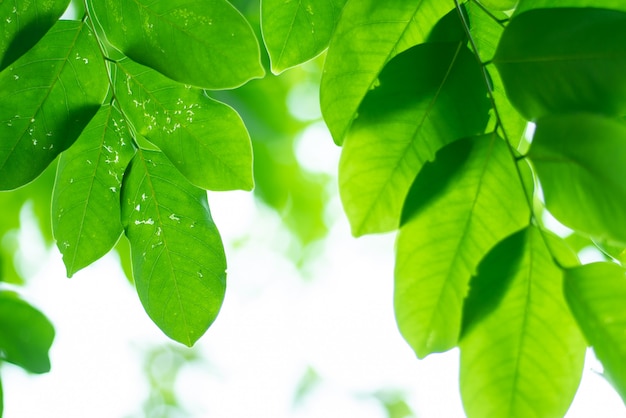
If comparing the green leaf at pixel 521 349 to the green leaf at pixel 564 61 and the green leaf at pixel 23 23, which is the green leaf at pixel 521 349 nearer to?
the green leaf at pixel 564 61

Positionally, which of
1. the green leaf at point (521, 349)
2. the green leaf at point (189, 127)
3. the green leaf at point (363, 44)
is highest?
the green leaf at point (363, 44)

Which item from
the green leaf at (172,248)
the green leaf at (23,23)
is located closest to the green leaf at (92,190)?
the green leaf at (172,248)

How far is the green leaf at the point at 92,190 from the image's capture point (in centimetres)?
93

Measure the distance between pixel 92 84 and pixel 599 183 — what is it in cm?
62

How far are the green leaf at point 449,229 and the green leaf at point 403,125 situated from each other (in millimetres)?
44

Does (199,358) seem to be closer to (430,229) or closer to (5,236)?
(5,236)

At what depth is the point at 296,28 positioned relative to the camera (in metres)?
0.91

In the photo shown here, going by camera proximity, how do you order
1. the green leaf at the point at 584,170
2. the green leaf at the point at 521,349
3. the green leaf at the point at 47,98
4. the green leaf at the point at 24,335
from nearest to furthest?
the green leaf at the point at 584,170, the green leaf at the point at 521,349, the green leaf at the point at 47,98, the green leaf at the point at 24,335

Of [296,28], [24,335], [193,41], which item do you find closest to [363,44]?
[296,28]

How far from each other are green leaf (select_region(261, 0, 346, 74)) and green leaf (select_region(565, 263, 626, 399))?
43cm

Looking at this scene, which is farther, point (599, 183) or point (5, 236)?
point (5, 236)

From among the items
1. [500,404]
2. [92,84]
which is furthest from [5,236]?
[500,404]

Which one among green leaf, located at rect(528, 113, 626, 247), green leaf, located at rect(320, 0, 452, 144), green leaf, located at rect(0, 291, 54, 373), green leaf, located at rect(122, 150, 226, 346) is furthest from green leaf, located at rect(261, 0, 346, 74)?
green leaf, located at rect(0, 291, 54, 373)

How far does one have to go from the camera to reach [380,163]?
808mm
